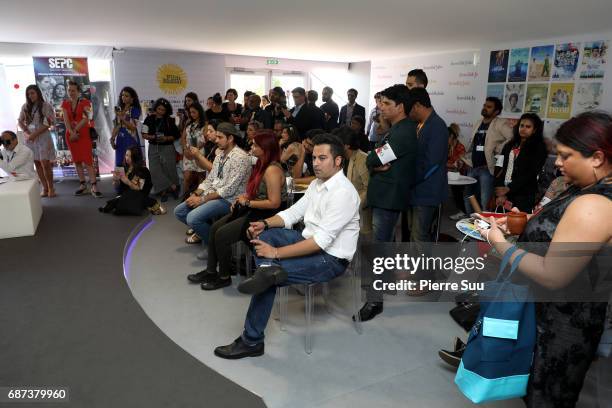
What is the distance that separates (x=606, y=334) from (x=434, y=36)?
518 centimetres

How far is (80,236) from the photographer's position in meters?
4.05

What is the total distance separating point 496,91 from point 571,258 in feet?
19.5

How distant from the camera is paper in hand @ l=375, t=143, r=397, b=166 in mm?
2594

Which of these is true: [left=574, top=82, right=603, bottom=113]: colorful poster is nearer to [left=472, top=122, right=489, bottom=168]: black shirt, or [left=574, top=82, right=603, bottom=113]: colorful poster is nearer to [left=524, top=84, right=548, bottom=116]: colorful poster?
[left=524, top=84, right=548, bottom=116]: colorful poster

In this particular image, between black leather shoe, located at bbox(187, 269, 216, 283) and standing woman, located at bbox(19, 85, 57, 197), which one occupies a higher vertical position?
standing woman, located at bbox(19, 85, 57, 197)

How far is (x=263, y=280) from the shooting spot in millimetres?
2039

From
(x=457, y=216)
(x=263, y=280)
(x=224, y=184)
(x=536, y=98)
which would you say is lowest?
(x=457, y=216)

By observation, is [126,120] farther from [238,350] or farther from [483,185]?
[483,185]

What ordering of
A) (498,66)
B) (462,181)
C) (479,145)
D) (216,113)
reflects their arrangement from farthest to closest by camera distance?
(498,66), (216,113), (479,145), (462,181)

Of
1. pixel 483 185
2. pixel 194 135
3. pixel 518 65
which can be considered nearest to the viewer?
pixel 483 185

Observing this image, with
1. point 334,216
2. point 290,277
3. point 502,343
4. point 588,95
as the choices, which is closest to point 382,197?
point 334,216

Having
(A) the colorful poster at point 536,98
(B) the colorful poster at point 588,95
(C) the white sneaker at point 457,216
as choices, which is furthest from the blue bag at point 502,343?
(A) the colorful poster at point 536,98

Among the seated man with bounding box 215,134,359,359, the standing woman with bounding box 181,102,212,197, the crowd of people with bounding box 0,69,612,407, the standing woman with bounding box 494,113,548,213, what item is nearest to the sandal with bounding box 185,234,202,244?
the crowd of people with bounding box 0,69,612,407

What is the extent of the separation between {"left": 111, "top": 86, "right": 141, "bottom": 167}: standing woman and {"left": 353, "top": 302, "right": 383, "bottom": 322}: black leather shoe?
418 cm
